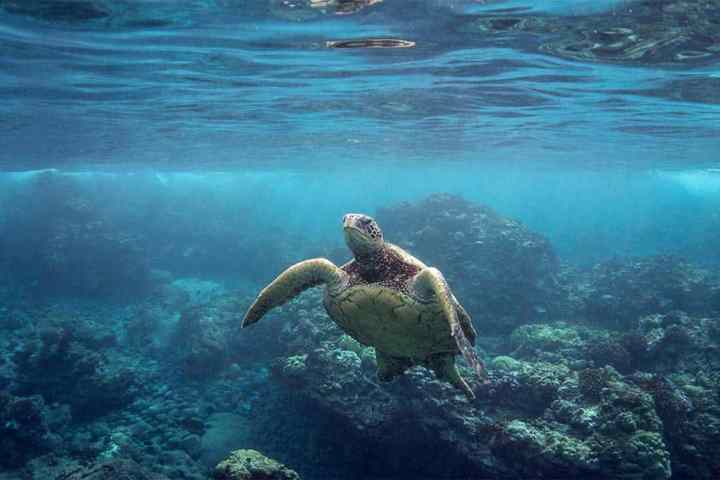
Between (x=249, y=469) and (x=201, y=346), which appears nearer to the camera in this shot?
(x=249, y=469)

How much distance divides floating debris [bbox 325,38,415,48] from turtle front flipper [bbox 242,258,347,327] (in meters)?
6.59

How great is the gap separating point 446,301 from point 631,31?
8.45 meters

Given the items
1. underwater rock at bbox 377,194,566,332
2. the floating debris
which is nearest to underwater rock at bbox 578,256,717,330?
underwater rock at bbox 377,194,566,332

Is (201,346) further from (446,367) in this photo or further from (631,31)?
(631,31)

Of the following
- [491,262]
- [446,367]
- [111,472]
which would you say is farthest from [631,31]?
[111,472]

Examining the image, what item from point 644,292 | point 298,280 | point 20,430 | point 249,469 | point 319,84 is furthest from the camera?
point 644,292

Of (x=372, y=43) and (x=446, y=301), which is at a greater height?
(x=372, y=43)

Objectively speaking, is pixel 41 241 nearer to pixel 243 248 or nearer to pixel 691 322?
pixel 243 248

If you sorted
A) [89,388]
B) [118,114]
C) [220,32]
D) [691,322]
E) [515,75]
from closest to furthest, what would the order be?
[220,32], [89,388], [515,75], [691,322], [118,114]

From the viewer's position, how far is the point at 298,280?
5973mm

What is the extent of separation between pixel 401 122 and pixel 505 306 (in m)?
9.65

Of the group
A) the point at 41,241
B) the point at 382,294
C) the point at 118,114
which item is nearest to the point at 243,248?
the point at 41,241

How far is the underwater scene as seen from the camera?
7.20 metres

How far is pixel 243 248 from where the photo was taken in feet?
108
